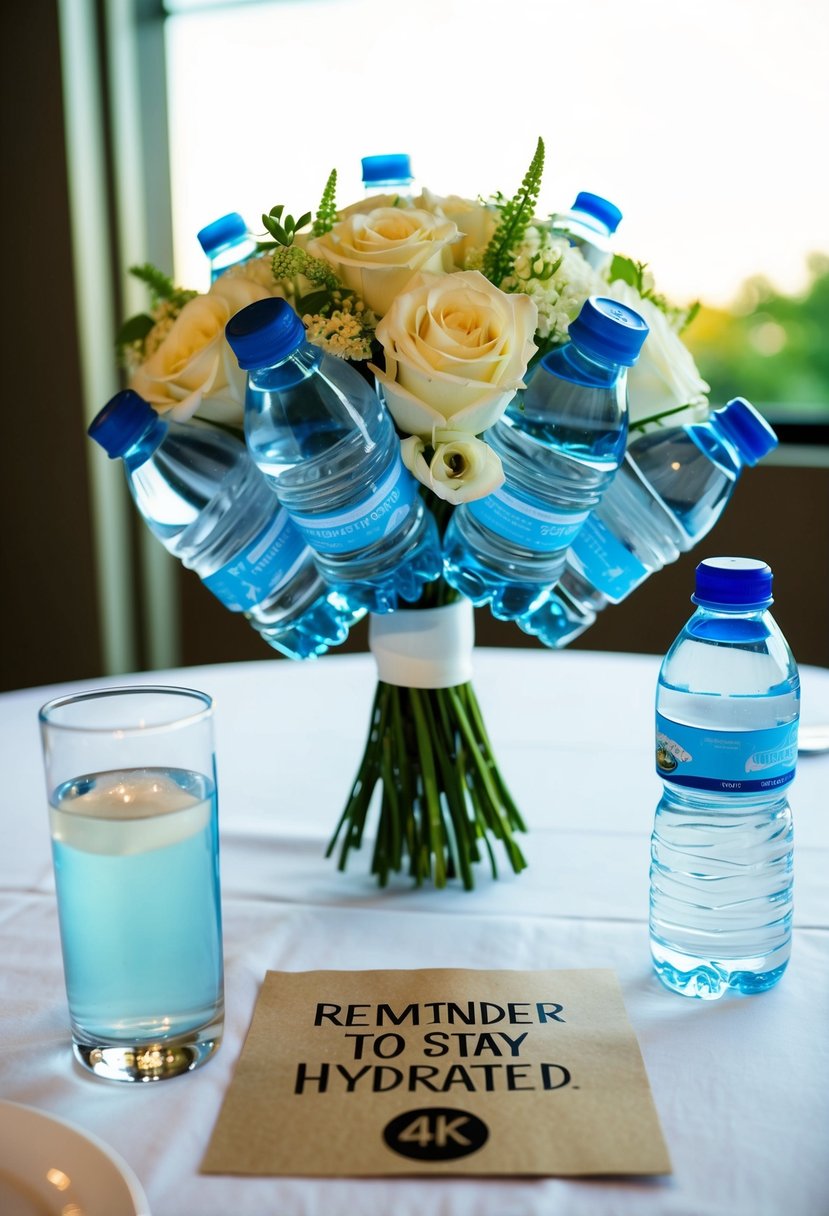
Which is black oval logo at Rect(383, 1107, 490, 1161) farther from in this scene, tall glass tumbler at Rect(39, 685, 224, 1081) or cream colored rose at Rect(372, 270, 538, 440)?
cream colored rose at Rect(372, 270, 538, 440)

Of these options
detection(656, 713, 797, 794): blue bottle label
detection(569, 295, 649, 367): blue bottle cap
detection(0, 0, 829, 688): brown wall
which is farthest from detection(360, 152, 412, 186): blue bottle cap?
detection(0, 0, 829, 688): brown wall

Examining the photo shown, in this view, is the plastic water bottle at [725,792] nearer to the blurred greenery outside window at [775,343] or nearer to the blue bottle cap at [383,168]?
the blue bottle cap at [383,168]

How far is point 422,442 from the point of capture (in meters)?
0.83

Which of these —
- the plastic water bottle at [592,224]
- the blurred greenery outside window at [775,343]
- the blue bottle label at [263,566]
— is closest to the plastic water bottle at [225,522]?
the blue bottle label at [263,566]

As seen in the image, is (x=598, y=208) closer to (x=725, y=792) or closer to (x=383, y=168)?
(x=383, y=168)

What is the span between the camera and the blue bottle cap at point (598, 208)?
3.26 feet

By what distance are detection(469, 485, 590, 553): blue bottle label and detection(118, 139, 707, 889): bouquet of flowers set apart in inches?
1.3

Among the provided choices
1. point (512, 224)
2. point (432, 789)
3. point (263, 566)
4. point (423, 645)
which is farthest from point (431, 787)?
point (512, 224)

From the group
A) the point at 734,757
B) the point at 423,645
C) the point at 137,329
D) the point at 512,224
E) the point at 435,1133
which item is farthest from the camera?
the point at 137,329

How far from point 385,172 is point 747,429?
0.40 meters

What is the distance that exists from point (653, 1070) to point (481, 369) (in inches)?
18.4

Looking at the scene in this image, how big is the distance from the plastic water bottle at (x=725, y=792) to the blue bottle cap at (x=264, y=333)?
32cm

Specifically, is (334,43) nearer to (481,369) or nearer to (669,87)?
(669,87)

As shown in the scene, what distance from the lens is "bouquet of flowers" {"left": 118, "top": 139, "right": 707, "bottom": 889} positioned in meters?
0.79
